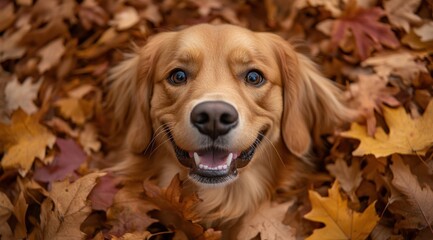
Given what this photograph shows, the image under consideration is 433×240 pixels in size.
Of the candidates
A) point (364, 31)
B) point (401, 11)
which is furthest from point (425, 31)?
point (364, 31)

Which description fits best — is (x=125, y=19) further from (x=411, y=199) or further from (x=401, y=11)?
(x=411, y=199)

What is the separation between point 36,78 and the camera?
392cm

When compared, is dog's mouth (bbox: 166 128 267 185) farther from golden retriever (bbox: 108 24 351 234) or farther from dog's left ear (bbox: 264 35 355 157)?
dog's left ear (bbox: 264 35 355 157)

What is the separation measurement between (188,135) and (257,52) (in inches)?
27.6

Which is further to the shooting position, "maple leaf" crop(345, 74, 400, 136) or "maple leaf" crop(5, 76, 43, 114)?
"maple leaf" crop(5, 76, 43, 114)

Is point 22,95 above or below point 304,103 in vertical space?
above

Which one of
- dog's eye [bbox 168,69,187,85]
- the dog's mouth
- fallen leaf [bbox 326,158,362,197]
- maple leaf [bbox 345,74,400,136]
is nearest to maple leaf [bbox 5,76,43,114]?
dog's eye [bbox 168,69,187,85]

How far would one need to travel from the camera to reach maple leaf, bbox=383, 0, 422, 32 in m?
3.66

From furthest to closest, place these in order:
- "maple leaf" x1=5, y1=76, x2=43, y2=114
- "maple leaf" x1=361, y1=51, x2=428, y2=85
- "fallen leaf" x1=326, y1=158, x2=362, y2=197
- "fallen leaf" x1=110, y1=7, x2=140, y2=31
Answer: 1. "fallen leaf" x1=110, y1=7, x2=140, y2=31
2. "maple leaf" x1=5, y1=76, x2=43, y2=114
3. "maple leaf" x1=361, y1=51, x2=428, y2=85
4. "fallen leaf" x1=326, y1=158, x2=362, y2=197

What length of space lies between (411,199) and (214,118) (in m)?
1.12

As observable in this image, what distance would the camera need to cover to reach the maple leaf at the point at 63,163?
10.9 ft

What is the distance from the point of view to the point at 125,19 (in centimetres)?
414

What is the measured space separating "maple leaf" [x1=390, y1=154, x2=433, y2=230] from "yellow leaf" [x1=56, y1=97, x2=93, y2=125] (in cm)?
221

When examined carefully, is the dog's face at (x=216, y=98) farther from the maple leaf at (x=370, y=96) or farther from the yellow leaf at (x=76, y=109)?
the yellow leaf at (x=76, y=109)
